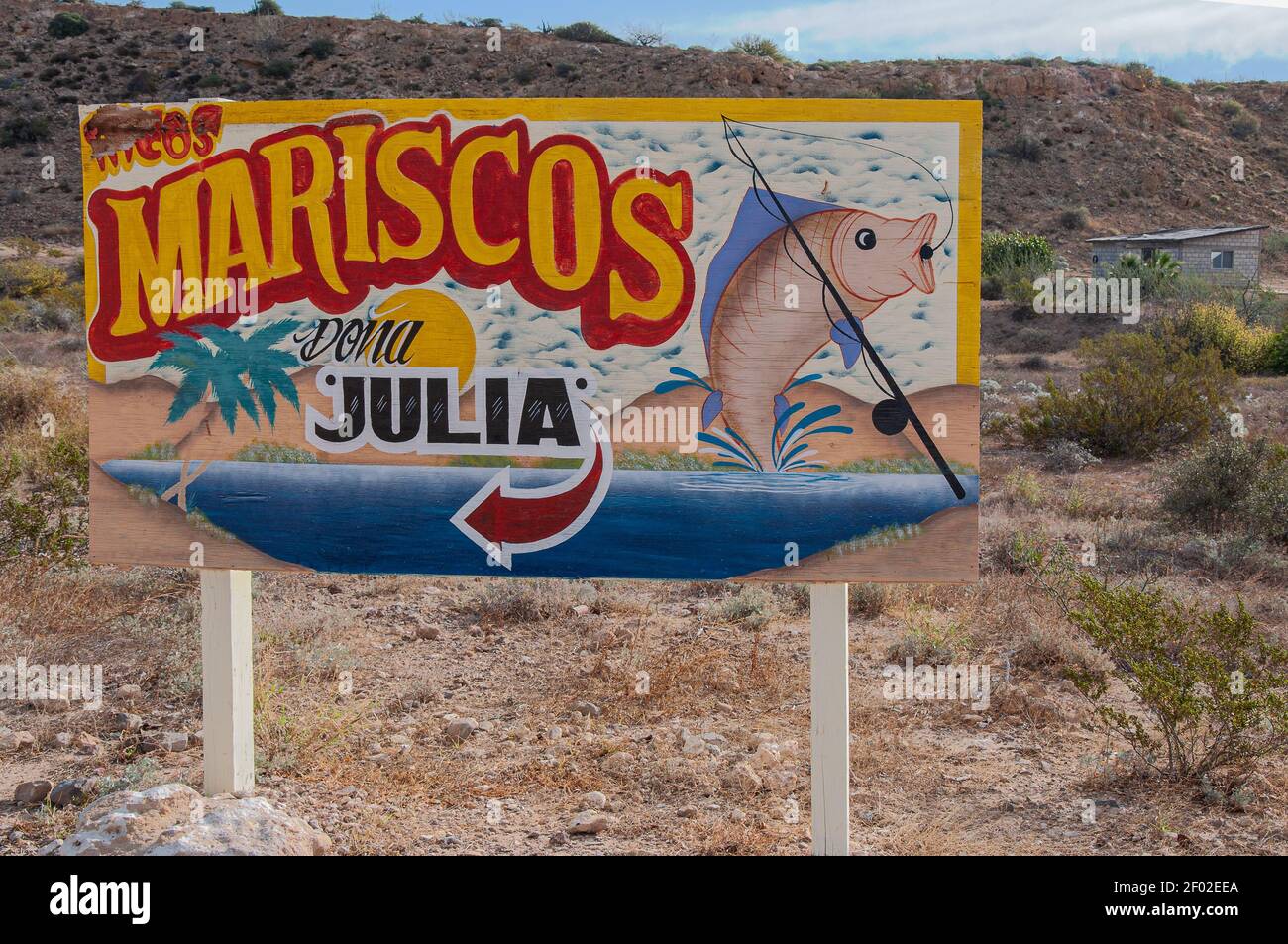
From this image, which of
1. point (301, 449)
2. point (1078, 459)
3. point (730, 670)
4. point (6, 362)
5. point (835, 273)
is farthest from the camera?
point (6, 362)

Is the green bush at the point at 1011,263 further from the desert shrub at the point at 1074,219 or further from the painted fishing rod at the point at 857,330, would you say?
the painted fishing rod at the point at 857,330

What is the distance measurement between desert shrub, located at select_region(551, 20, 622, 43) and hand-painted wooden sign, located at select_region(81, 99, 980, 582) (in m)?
52.9

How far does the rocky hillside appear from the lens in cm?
4181

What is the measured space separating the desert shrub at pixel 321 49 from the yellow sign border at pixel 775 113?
46.9 m

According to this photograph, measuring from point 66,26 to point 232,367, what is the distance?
50.4 meters

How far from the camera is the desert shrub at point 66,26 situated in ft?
149

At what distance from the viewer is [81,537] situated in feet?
24.7

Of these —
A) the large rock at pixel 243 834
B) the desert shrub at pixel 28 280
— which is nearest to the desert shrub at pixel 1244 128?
the desert shrub at pixel 28 280

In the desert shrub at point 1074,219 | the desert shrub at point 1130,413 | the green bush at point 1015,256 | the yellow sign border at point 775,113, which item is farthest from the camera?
the desert shrub at point 1074,219

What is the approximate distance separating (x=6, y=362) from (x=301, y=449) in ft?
35.3

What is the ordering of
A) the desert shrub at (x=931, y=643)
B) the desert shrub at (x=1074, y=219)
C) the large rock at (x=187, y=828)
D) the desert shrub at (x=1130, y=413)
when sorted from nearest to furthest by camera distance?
the large rock at (x=187, y=828)
the desert shrub at (x=931, y=643)
the desert shrub at (x=1130, y=413)
the desert shrub at (x=1074, y=219)

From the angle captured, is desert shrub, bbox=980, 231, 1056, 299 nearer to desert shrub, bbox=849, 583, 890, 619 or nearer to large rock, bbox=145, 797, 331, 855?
desert shrub, bbox=849, 583, 890, 619

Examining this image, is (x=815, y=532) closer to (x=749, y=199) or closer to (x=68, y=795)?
(x=749, y=199)

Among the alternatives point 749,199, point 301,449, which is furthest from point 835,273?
point 301,449
